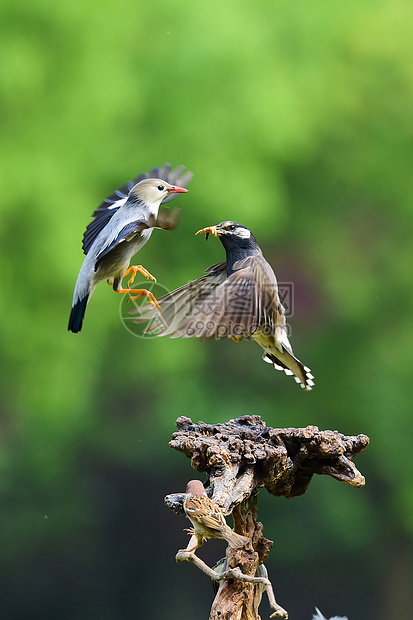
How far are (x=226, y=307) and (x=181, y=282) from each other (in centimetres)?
113

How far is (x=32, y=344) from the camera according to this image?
2926mm

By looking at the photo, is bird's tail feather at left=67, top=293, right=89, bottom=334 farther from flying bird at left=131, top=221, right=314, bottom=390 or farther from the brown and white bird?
the brown and white bird

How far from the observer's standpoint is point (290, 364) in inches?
83.4

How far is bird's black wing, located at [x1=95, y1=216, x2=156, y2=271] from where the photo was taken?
174 cm

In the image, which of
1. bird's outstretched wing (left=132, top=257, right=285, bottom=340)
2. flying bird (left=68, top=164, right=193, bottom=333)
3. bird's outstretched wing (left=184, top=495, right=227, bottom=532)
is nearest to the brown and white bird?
bird's outstretched wing (left=184, top=495, right=227, bottom=532)

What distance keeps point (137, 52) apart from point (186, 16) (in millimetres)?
250

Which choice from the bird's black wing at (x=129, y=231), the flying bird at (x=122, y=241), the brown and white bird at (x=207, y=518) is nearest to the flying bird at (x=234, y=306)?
the flying bird at (x=122, y=241)

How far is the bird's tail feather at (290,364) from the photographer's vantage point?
2.07 metres

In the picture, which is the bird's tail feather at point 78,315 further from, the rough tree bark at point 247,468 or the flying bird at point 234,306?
the rough tree bark at point 247,468

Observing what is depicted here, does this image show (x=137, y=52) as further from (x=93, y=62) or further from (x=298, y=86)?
(x=298, y=86)

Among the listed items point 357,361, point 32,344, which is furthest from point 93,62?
point 357,361

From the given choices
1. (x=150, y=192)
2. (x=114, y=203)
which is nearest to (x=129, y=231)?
(x=150, y=192)

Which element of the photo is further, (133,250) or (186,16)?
(186,16)

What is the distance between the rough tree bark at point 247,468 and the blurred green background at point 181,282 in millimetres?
1040
